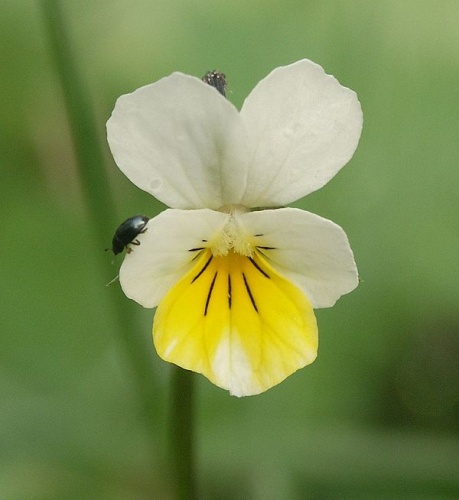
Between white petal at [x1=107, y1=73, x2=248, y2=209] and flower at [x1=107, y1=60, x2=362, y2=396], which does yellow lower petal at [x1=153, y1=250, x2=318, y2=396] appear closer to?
flower at [x1=107, y1=60, x2=362, y2=396]

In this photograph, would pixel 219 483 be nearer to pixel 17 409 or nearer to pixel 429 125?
pixel 17 409

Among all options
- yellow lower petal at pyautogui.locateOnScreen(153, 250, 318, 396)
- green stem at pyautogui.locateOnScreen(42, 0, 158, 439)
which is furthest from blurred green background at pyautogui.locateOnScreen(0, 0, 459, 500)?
yellow lower petal at pyautogui.locateOnScreen(153, 250, 318, 396)

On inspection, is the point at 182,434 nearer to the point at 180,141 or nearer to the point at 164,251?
the point at 164,251

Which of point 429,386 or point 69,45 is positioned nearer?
point 69,45

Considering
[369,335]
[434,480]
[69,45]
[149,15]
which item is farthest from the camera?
[149,15]

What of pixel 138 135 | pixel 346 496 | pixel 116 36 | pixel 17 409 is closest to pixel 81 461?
pixel 17 409

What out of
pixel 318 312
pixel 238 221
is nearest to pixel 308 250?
pixel 238 221

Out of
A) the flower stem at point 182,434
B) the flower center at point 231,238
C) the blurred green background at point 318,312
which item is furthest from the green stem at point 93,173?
the flower center at point 231,238
